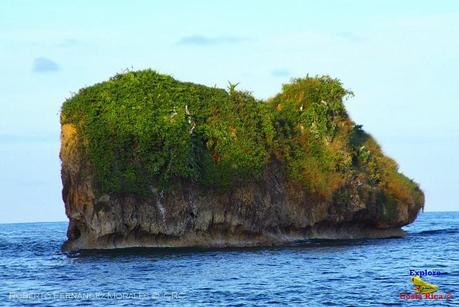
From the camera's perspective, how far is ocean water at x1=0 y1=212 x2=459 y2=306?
125 ft

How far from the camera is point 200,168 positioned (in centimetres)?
6506

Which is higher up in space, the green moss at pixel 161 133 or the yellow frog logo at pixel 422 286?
→ the green moss at pixel 161 133

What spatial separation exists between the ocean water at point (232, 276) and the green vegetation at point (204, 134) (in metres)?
6.51

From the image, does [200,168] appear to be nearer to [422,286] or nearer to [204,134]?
[204,134]

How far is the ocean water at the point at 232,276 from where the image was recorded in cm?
3800

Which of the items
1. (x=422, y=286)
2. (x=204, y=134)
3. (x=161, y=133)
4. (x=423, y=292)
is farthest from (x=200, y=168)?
(x=423, y=292)

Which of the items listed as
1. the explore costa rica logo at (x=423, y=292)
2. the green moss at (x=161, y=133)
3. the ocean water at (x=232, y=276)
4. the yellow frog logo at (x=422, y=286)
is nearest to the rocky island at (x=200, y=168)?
the green moss at (x=161, y=133)

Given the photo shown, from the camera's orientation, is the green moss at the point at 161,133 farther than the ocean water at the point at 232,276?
Yes

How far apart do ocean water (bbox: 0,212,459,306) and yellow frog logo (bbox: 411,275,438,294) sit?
37 centimetres

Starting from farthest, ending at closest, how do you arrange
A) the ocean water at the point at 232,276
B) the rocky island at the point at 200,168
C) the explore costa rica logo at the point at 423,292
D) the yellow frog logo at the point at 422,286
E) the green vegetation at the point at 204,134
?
the green vegetation at the point at 204,134
the rocky island at the point at 200,168
the yellow frog logo at the point at 422,286
the ocean water at the point at 232,276
the explore costa rica logo at the point at 423,292

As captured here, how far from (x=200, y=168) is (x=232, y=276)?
20.7m

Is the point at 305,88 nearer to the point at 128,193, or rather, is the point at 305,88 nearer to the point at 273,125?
the point at 273,125

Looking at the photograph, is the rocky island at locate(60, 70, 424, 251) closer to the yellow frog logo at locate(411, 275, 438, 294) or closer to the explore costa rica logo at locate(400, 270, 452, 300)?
the explore costa rica logo at locate(400, 270, 452, 300)

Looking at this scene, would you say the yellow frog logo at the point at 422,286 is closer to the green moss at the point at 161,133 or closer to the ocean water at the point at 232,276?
the ocean water at the point at 232,276
